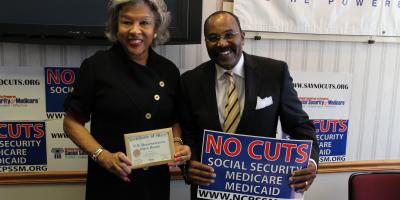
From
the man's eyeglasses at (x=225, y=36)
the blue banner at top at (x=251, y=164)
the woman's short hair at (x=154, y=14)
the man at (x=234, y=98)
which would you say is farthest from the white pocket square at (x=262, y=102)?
the woman's short hair at (x=154, y=14)

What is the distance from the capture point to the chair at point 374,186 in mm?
1899

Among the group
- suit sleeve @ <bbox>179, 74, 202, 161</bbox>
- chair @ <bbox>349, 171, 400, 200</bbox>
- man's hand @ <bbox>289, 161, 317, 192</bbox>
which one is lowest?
chair @ <bbox>349, 171, 400, 200</bbox>

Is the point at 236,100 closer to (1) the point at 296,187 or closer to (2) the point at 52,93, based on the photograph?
Answer: (1) the point at 296,187

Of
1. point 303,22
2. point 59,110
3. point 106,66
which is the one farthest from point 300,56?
point 59,110

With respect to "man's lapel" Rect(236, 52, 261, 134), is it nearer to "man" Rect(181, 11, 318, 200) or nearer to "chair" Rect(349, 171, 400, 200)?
"man" Rect(181, 11, 318, 200)

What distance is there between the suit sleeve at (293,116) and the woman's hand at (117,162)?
63 centimetres

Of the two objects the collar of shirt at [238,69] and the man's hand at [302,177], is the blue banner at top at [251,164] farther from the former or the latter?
the collar of shirt at [238,69]

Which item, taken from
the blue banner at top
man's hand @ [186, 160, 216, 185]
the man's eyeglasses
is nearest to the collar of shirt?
the man's eyeglasses

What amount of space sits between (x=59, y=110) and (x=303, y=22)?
1493 mm

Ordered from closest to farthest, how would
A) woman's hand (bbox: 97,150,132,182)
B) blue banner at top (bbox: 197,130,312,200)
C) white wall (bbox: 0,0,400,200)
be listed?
woman's hand (bbox: 97,150,132,182) < blue banner at top (bbox: 197,130,312,200) < white wall (bbox: 0,0,400,200)

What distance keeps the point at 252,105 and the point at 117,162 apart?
538 mm

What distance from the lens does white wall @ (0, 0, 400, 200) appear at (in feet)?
6.09

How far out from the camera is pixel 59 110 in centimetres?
191

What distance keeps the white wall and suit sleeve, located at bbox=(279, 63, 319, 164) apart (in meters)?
0.70
